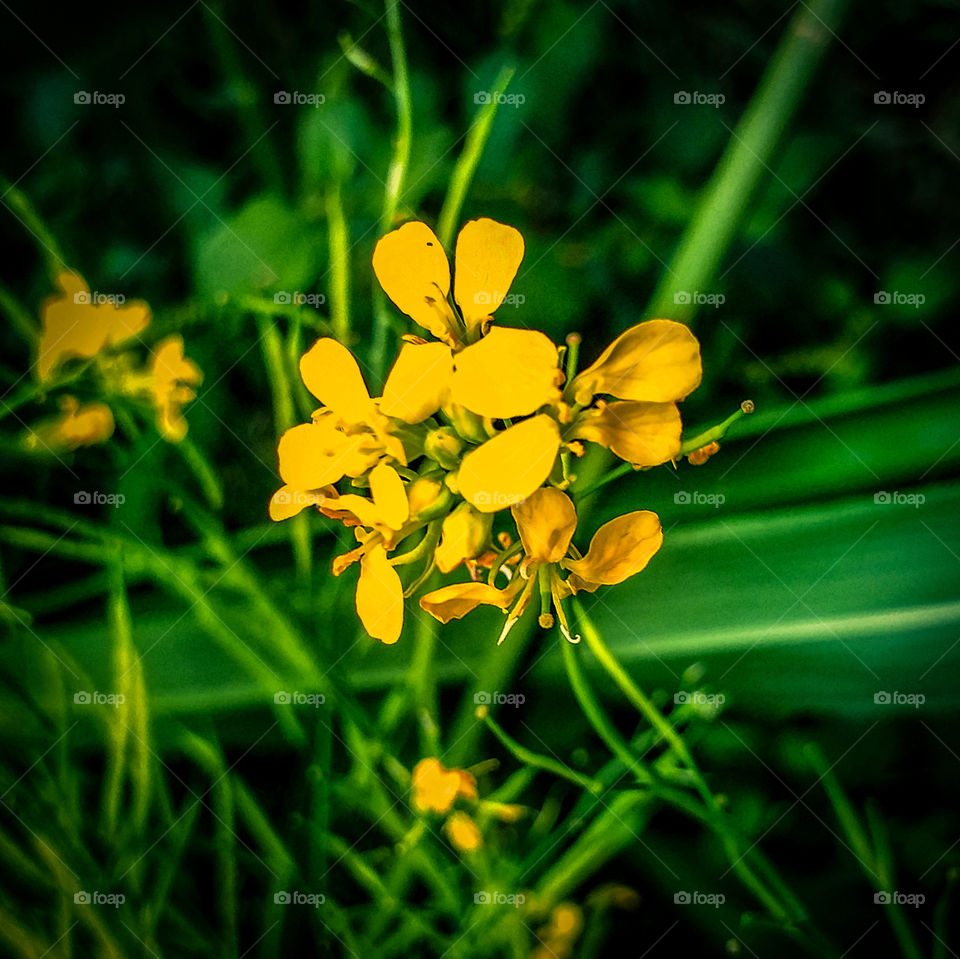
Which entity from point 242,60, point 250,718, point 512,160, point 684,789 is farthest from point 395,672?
point 242,60

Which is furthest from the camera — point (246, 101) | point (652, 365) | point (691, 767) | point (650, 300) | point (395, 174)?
point (246, 101)

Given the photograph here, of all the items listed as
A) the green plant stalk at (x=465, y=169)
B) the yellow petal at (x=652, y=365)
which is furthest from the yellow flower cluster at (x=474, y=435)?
the green plant stalk at (x=465, y=169)

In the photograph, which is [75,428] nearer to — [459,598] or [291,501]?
[291,501]

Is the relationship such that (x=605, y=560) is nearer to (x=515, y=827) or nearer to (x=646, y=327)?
(x=646, y=327)

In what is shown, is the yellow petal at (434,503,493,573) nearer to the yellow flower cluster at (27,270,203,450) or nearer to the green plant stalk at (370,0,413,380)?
the green plant stalk at (370,0,413,380)

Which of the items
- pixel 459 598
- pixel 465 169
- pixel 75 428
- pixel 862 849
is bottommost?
pixel 862 849

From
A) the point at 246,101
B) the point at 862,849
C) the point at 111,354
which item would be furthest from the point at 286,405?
the point at 862,849
